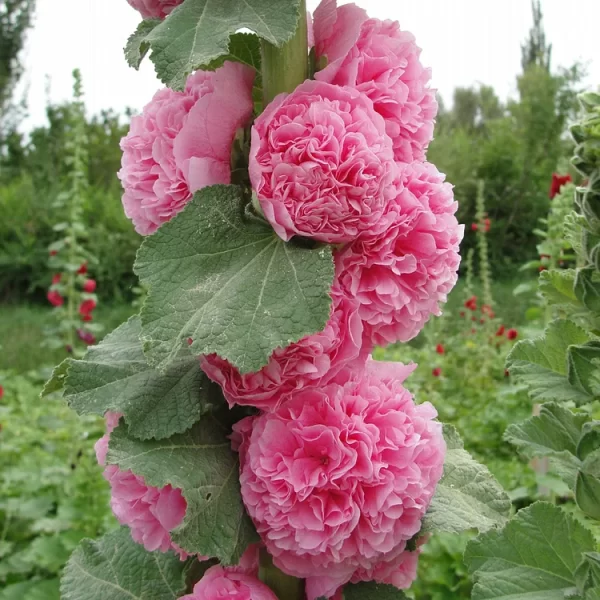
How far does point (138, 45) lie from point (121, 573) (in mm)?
915

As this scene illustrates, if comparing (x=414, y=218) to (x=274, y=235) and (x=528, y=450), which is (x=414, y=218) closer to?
(x=274, y=235)

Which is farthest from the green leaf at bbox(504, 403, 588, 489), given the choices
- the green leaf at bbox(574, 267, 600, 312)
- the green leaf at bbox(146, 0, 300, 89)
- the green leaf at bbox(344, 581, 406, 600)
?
the green leaf at bbox(146, 0, 300, 89)

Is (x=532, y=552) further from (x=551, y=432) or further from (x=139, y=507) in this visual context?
(x=139, y=507)

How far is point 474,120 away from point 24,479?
23732mm

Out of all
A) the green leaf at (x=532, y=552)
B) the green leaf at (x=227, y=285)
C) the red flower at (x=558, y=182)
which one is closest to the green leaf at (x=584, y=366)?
the green leaf at (x=532, y=552)

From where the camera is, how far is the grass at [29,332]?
22.6 feet

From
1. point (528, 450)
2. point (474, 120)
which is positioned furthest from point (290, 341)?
point (474, 120)

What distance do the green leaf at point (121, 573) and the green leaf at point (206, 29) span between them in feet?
2.75

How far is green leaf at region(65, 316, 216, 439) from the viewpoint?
103cm

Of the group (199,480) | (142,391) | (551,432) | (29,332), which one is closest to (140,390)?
(142,391)

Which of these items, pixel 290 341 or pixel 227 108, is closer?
pixel 290 341

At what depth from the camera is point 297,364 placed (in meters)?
0.97

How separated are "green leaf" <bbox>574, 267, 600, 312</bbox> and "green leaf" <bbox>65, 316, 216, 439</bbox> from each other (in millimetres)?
590

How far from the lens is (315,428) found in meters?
1.01
